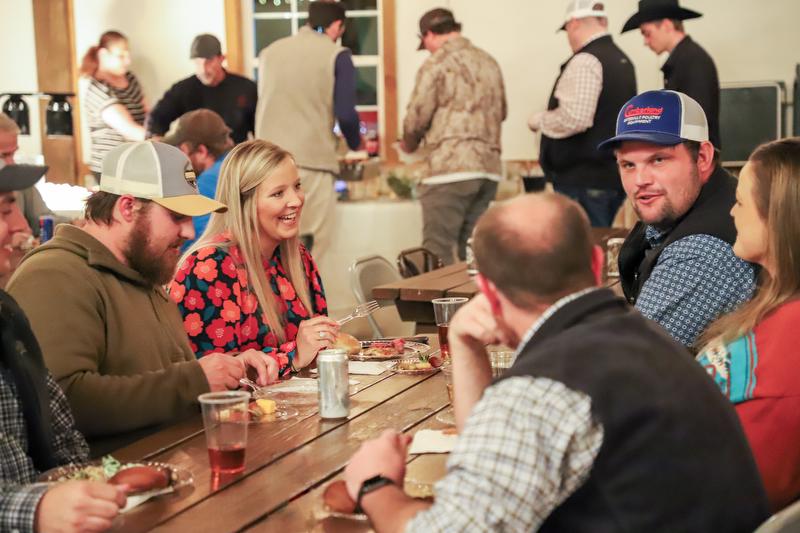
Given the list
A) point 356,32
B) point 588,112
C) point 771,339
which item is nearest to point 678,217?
point 771,339

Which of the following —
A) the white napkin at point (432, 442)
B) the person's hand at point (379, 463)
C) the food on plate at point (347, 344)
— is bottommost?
the food on plate at point (347, 344)

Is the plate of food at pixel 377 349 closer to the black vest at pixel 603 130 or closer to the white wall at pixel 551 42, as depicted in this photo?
the black vest at pixel 603 130

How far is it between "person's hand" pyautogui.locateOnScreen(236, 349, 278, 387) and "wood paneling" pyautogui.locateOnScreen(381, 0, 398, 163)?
19.7ft

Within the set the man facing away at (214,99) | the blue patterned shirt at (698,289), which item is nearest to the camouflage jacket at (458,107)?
the man facing away at (214,99)

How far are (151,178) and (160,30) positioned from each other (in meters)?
6.45

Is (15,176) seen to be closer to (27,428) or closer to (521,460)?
(27,428)

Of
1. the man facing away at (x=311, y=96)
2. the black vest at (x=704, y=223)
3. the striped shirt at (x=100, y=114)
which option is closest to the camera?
the black vest at (x=704, y=223)

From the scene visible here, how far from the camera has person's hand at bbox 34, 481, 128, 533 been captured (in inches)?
67.4

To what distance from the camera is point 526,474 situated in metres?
1.41

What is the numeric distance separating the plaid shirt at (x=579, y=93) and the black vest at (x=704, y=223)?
2.97 metres

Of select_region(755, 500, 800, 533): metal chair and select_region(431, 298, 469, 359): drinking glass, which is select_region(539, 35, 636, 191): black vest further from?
select_region(755, 500, 800, 533): metal chair

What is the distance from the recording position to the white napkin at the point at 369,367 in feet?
9.81

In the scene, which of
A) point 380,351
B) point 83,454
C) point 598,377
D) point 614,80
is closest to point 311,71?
point 614,80

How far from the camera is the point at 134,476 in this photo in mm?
1916
